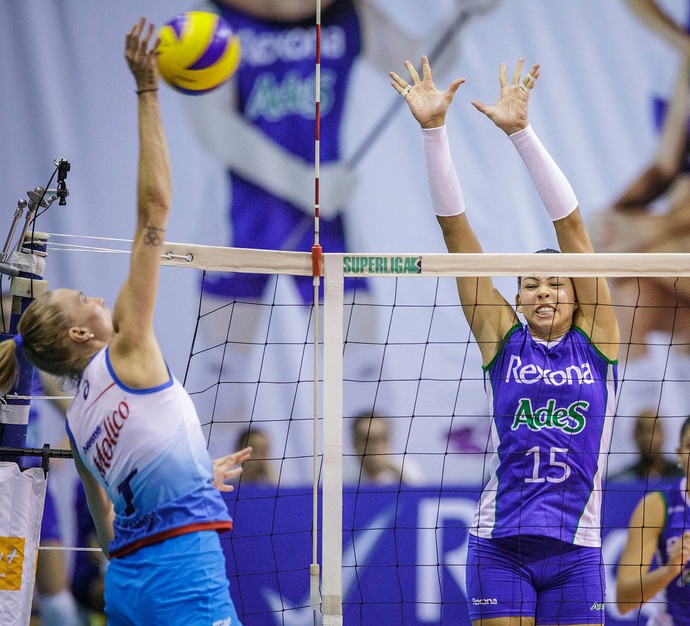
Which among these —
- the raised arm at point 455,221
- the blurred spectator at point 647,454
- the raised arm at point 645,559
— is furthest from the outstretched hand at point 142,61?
the blurred spectator at point 647,454

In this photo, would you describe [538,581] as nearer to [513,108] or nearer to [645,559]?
[513,108]

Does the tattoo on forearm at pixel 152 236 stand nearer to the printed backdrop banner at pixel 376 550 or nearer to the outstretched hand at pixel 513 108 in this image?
the outstretched hand at pixel 513 108

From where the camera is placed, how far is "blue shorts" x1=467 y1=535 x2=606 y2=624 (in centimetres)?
345

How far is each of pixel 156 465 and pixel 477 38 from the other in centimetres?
440

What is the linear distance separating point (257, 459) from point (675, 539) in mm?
2324

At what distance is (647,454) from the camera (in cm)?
559

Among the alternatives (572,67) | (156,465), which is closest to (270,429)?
(572,67)

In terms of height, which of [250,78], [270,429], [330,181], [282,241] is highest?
[250,78]

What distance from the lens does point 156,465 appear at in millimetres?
2531

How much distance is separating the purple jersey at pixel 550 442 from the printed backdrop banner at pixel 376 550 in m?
1.96

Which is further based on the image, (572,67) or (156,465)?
(572,67)

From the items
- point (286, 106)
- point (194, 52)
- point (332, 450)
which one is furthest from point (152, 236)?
point (286, 106)

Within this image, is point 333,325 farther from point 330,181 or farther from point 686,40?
point 686,40

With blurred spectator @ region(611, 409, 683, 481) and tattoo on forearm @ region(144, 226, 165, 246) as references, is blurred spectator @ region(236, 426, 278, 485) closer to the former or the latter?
blurred spectator @ region(611, 409, 683, 481)
